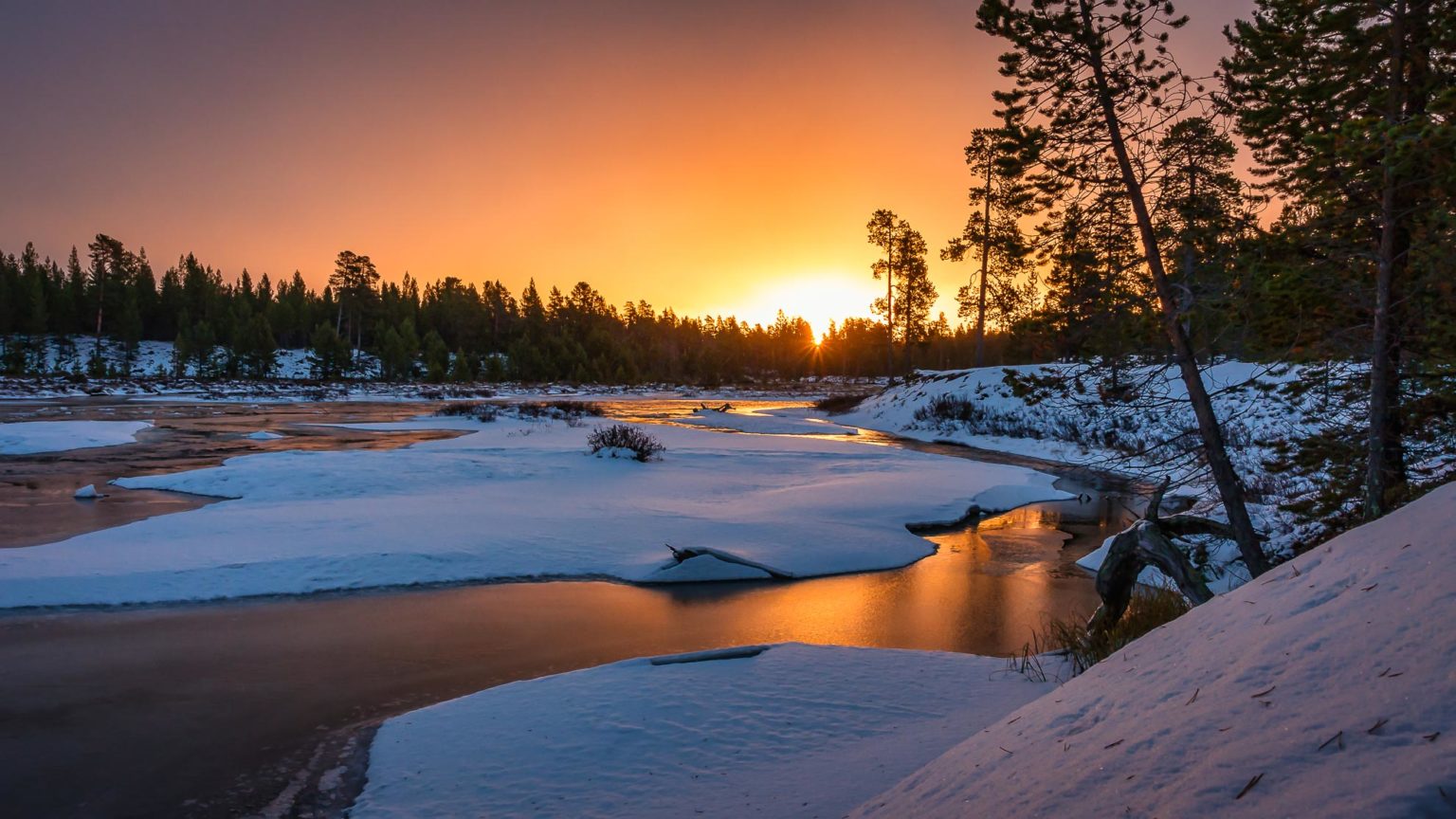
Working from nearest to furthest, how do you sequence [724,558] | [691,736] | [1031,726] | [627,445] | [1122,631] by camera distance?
[1031,726] → [691,736] → [1122,631] → [724,558] → [627,445]

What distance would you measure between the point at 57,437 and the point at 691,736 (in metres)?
26.9

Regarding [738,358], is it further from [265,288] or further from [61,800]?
[61,800]

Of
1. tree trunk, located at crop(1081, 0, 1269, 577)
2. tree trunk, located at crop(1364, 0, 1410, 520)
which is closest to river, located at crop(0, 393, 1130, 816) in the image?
tree trunk, located at crop(1081, 0, 1269, 577)

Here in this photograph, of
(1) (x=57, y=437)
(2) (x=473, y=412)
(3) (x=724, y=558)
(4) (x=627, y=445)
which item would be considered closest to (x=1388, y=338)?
(3) (x=724, y=558)

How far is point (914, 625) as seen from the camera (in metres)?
7.80

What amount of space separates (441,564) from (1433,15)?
12.4 meters

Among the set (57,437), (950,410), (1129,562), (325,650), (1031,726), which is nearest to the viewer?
(1031,726)

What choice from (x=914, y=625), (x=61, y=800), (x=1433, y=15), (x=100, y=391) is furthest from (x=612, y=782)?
(x=100, y=391)

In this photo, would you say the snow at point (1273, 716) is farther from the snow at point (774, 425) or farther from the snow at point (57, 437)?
the snow at point (57, 437)

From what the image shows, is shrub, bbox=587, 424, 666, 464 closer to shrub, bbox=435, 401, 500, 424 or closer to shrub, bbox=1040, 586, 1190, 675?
shrub, bbox=1040, 586, 1190, 675

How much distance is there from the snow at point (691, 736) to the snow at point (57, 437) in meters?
23.1

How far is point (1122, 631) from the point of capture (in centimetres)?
560

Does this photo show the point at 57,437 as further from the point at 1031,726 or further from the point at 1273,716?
the point at 1273,716

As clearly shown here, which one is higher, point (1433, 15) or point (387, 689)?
point (1433, 15)
